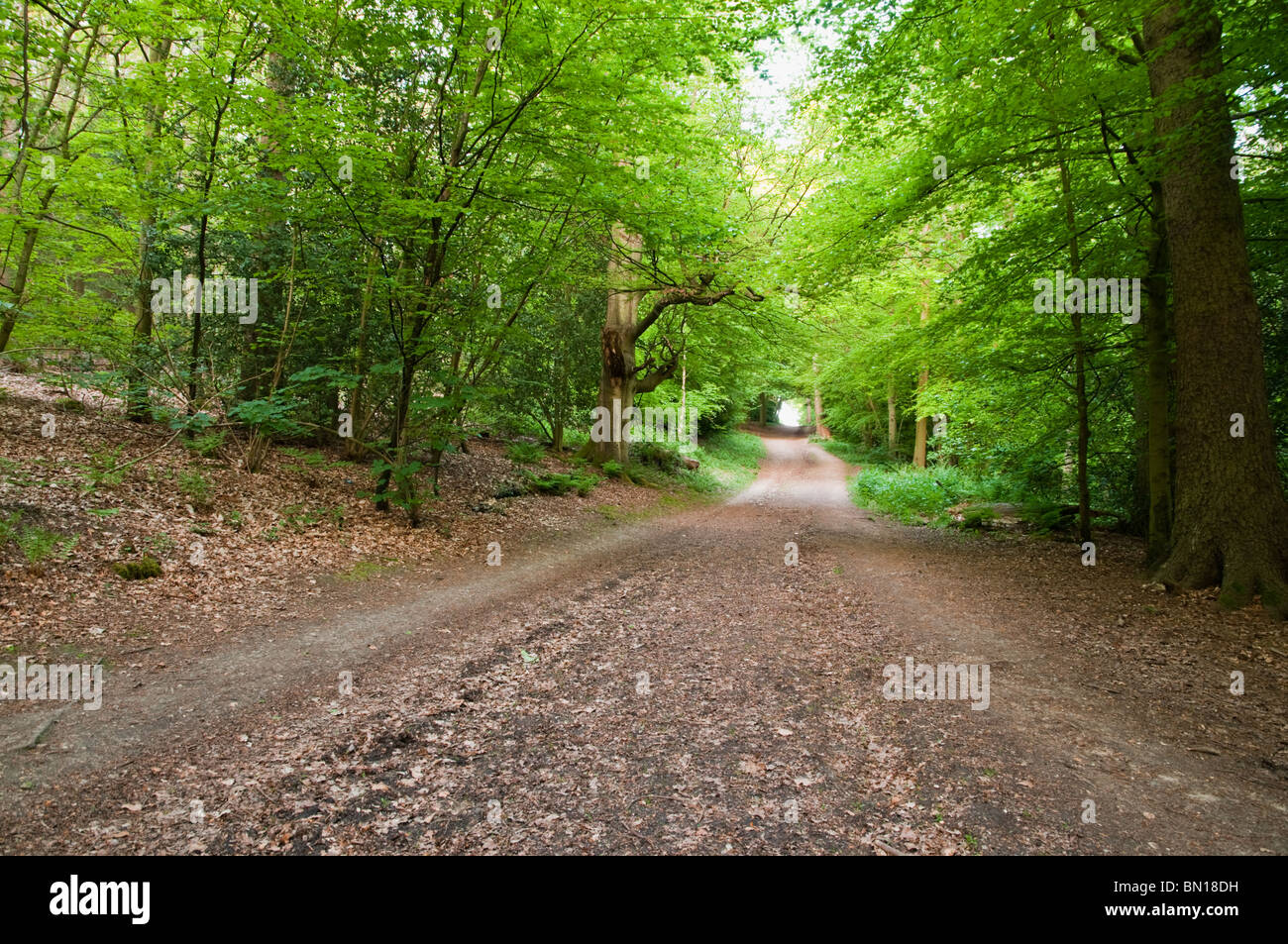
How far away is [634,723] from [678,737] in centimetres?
35

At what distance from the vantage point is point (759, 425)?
52688mm

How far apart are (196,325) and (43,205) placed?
2.27 meters

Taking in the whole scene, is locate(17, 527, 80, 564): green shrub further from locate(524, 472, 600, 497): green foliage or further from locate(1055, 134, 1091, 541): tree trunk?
locate(1055, 134, 1091, 541): tree trunk

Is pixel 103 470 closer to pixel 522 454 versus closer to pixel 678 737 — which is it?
pixel 522 454

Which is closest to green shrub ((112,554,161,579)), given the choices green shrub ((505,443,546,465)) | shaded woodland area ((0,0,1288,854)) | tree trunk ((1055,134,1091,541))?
shaded woodland area ((0,0,1288,854))

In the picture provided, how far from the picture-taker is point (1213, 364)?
254 inches

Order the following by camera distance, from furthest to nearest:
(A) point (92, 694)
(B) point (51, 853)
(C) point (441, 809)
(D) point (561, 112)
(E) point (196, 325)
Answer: (E) point (196, 325)
(D) point (561, 112)
(A) point (92, 694)
(C) point (441, 809)
(B) point (51, 853)

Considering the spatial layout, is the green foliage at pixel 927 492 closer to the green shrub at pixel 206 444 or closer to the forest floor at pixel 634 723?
the forest floor at pixel 634 723

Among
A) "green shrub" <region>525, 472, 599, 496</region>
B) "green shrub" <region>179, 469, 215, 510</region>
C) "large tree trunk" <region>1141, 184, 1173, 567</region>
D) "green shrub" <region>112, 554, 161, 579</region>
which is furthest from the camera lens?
"green shrub" <region>525, 472, 599, 496</region>

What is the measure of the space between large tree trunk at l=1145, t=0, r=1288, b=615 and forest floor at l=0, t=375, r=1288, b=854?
0.67 meters

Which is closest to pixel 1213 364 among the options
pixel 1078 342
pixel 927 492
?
pixel 1078 342

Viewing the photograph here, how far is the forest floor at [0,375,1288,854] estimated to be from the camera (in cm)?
288
